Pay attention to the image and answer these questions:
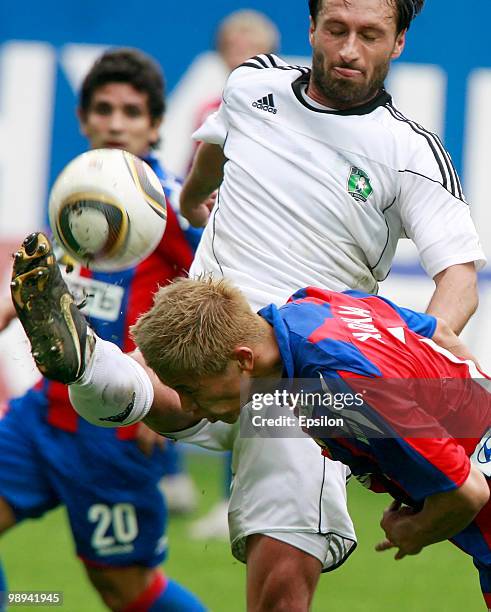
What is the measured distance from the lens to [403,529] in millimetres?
3803

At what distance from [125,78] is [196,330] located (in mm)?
2650

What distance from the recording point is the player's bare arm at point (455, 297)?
4258mm

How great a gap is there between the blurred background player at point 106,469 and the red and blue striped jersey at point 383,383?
1582mm

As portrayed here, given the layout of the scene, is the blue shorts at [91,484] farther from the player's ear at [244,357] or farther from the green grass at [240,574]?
the player's ear at [244,357]

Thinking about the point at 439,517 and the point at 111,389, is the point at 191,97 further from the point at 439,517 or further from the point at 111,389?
the point at 439,517

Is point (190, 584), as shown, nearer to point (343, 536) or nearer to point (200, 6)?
point (343, 536)

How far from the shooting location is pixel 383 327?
12.3 feet

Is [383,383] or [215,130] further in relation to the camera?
[215,130]

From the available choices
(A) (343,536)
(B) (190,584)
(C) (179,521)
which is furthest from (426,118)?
(A) (343,536)

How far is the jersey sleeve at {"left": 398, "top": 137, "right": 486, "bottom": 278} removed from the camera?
4.36 meters

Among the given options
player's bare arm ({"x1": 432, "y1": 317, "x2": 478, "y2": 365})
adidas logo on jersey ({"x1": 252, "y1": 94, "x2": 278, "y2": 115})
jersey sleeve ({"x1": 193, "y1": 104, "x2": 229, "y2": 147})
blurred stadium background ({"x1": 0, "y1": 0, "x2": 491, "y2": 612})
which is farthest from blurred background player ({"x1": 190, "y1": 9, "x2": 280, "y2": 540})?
player's bare arm ({"x1": 432, "y1": 317, "x2": 478, "y2": 365})

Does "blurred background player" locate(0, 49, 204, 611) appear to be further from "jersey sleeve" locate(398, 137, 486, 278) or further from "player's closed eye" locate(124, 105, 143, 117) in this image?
"jersey sleeve" locate(398, 137, 486, 278)

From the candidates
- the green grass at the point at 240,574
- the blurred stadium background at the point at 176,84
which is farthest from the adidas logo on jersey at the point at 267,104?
the blurred stadium background at the point at 176,84

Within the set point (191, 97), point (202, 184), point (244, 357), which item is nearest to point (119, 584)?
point (202, 184)
